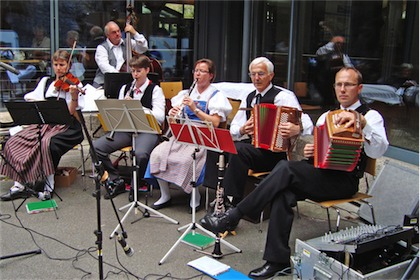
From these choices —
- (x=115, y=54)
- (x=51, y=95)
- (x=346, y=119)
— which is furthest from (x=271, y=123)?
(x=115, y=54)

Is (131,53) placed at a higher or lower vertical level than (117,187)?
higher

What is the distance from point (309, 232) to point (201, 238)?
2.78 ft

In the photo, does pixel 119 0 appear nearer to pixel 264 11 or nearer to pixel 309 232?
pixel 264 11

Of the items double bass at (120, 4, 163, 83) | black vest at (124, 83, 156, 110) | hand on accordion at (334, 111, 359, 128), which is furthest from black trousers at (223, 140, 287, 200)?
double bass at (120, 4, 163, 83)

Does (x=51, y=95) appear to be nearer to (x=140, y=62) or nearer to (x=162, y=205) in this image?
(x=140, y=62)

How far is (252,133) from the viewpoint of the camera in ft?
12.0

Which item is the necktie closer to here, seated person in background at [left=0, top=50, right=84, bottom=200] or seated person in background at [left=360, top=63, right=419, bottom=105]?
seated person in background at [left=360, top=63, right=419, bottom=105]

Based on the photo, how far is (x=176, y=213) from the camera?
4137 mm

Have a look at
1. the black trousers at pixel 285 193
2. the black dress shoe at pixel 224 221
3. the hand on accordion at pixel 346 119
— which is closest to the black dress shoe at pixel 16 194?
the black dress shoe at pixel 224 221

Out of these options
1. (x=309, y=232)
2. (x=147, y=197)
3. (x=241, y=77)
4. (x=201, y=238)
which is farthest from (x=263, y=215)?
(x=241, y=77)

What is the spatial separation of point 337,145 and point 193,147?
57.0 inches

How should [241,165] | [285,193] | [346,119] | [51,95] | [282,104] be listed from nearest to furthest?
[346,119]
[285,193]
[241,165]
[282,104]
[51,95]

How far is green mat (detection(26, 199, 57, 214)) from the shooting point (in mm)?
4120

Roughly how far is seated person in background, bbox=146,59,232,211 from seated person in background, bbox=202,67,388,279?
786mm
